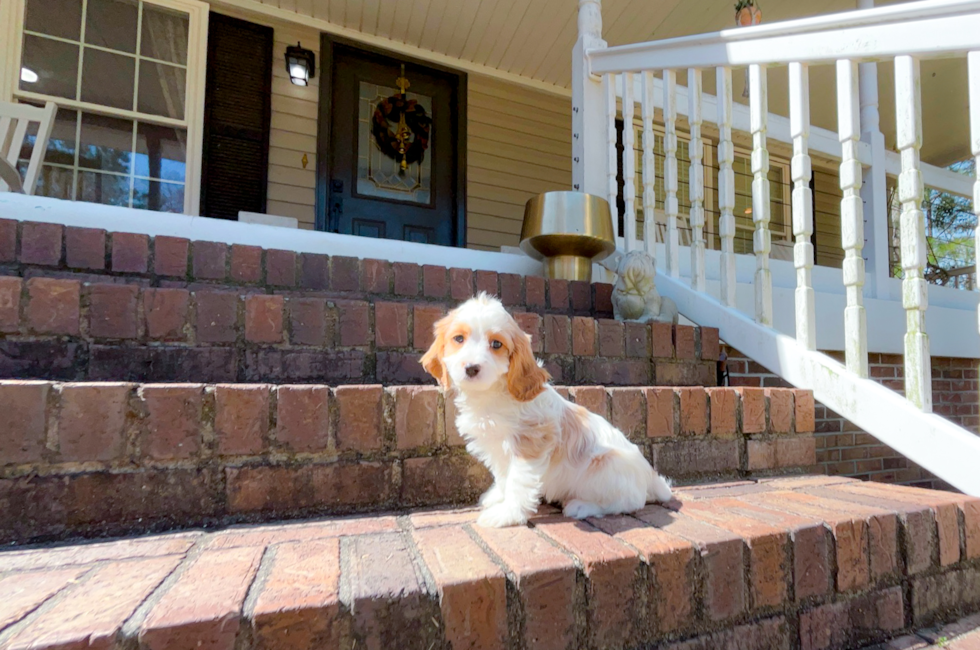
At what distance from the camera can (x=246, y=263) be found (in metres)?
1.99

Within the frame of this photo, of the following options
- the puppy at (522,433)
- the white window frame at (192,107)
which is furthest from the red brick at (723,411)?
the white window frame at (192,107)

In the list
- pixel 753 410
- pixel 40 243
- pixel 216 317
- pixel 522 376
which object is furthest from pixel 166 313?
pixel 753 410

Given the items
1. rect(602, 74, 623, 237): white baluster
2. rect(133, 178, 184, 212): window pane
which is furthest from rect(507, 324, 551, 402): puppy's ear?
rect(133, 178, 184, 212): window pane

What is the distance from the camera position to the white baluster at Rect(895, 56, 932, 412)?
1651 mm

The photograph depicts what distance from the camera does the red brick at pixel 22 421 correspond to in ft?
3.50

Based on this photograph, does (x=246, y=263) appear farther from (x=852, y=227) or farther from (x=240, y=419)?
(x=852, y=227)

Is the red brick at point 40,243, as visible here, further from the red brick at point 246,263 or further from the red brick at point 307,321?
the red brick at point 307,321

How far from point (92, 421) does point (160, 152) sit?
13.6 ft

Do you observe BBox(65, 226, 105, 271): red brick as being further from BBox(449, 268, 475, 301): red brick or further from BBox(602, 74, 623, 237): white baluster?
BBox(602, 74, 623, 237): white baluster

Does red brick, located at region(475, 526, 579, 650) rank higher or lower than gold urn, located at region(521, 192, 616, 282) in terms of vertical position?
lower

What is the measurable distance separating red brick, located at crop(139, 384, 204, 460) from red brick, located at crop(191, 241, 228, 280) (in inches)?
34.6

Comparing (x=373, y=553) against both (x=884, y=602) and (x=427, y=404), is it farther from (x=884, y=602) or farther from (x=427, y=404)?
(x=884, y=602)

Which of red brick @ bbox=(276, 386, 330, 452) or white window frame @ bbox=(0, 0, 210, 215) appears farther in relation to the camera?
white window frame @ bbox=(0, 0, 210, 215)

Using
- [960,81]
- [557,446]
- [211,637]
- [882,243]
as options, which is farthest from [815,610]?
[960,81]
